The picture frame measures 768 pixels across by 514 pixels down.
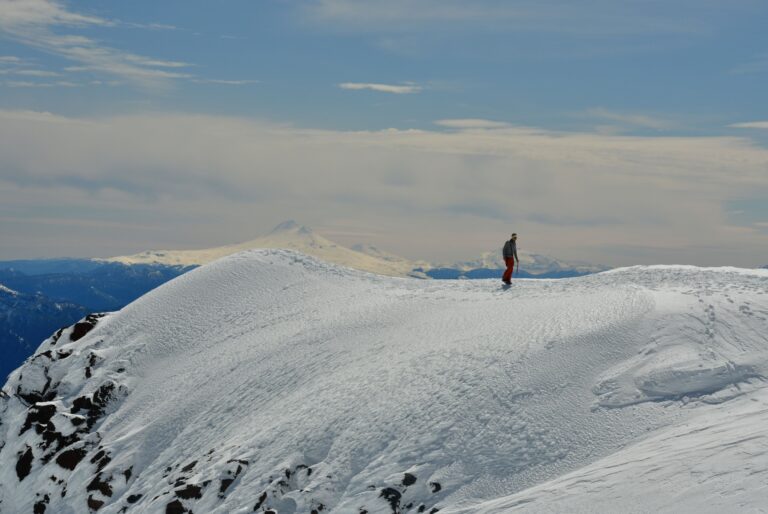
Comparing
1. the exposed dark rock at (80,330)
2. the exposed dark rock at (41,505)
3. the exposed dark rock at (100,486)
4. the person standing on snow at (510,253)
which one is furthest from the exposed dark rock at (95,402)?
the person standing on snow at (510,253)

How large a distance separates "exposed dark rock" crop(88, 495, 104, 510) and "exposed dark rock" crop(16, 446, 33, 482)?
292 inches

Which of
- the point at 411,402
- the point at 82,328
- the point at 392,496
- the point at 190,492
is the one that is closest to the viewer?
the point at 392,496

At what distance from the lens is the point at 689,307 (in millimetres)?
29812

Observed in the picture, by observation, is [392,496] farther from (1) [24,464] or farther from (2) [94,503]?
(1) [24,464]

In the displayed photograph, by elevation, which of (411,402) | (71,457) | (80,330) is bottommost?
(71,457)

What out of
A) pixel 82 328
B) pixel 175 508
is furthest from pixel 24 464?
pixel 175 508

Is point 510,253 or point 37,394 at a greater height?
point 510,253

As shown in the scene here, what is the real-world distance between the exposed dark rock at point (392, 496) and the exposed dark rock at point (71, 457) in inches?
792

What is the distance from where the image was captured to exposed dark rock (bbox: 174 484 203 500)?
2855 cm

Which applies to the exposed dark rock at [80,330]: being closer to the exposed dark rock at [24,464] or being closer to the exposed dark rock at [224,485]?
the exposed dark rock at [24,464]

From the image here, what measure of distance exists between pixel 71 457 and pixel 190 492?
1167cm

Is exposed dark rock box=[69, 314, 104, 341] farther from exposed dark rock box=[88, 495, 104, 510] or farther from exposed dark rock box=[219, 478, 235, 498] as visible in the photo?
exposed dark rock box=[219, 478, 235, 498]

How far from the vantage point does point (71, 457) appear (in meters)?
36.6

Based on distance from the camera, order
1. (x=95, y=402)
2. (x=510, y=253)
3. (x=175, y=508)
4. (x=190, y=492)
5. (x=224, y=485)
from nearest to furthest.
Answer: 1. (x=224, y=485)
2. (x=175, y=508)
3. (x=190, y=492)
4. (x=510, y=253)
5. (x=95, y=402)
